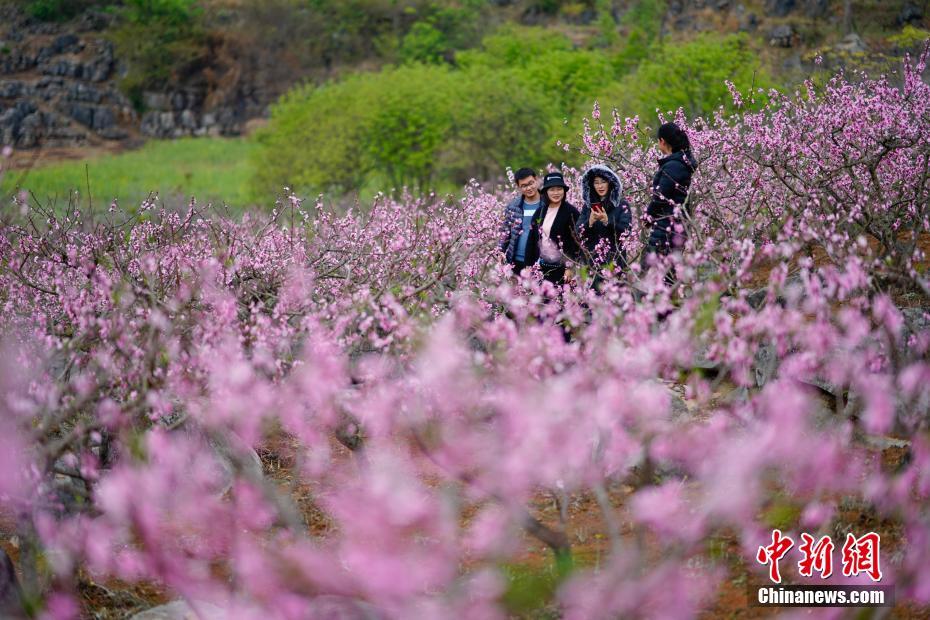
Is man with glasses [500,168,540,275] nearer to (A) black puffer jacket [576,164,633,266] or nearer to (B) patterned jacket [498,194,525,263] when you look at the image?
(B) patterned jacket [498,194,525,263]

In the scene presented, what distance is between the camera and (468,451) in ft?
16.6

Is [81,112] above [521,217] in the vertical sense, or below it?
above

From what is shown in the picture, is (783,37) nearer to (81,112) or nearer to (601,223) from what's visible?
(81,112)

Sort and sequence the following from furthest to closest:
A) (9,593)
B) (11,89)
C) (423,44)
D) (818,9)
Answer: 1. (11,89)
2. (423,44)
3. (818,9)
4. (9,593)

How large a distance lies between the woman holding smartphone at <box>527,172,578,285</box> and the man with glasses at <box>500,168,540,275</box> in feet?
0.30

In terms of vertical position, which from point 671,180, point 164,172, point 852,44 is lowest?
point 671,180

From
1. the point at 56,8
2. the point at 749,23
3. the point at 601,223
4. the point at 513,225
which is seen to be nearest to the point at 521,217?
the point at 513,225

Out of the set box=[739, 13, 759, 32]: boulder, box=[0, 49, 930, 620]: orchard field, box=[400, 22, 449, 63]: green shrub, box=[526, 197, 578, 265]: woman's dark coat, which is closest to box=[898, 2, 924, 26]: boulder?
box=[739, 13, 759, 32]: boulder

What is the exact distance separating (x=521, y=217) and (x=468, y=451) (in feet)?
13.1

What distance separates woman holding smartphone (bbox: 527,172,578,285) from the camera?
8.20 meters

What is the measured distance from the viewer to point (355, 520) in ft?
14.0

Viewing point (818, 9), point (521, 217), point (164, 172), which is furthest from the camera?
point (818, 9)

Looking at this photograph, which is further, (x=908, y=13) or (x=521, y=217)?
(x=908, y=13)

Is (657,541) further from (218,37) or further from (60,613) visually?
(218,37)
